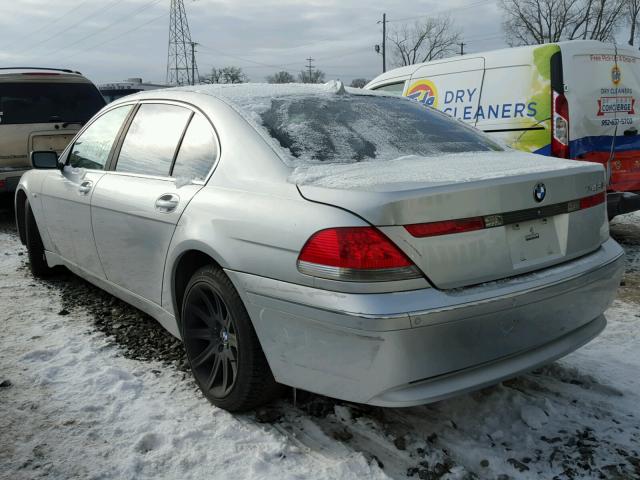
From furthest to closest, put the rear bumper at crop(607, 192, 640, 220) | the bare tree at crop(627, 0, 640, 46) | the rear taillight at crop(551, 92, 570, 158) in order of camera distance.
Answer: the bare tree at crop(627, 0, 640, 46) < the rear taillight at crop(551, 92, 570, 158) < the rear bumper at crop(607, 192, 640, 220)

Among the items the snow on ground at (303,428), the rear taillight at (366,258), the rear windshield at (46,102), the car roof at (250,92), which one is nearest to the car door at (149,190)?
the car roof at (250,92)

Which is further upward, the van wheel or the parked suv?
the parked suv

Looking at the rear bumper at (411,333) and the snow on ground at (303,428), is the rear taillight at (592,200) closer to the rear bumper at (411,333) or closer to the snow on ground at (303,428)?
the rear bumper at (411,333)

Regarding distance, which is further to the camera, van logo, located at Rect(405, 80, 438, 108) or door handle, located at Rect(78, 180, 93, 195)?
van logo, located at Rect(405, 80, 438, 108)

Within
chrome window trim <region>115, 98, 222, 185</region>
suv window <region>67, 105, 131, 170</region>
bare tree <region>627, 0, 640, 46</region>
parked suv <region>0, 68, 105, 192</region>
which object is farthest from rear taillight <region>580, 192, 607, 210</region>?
bare tree <region>627, 0, 640, 46</region>

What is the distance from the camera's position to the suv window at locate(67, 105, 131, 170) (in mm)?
3801

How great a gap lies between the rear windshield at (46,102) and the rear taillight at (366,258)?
674 cm

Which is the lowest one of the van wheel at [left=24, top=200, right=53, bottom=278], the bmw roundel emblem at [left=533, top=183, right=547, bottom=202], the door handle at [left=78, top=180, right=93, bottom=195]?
the van wheel at [left=24, top=200, right=53, bottom=278]

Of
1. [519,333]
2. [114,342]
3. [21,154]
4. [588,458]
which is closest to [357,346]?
[519,333]

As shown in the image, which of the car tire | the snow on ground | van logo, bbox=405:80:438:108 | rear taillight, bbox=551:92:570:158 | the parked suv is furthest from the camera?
the parked suv

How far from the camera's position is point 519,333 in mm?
2250

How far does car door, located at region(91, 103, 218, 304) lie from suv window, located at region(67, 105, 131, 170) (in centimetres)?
23

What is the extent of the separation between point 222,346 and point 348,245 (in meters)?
0.99

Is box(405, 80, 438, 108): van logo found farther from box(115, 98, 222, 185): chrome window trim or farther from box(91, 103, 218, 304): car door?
box(91, 103, 218, 304): car door
